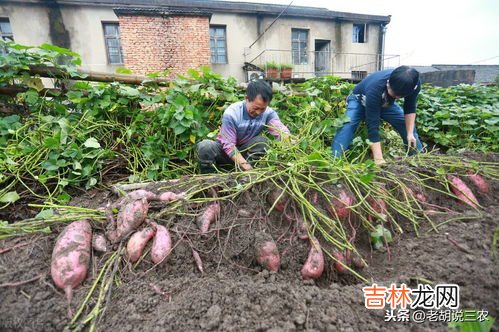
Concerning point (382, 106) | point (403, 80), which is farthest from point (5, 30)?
point (403, 80)

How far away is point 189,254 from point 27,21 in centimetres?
1196

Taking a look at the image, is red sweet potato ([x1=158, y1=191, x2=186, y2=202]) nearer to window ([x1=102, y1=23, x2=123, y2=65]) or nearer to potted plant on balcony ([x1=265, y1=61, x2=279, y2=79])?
potted plant on balcony ([x1=265, y1=61, x2=279, y2=79])

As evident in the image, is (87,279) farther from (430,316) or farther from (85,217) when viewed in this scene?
(430,316)

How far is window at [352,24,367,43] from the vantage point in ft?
39.7

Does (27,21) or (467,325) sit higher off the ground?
(27,21)

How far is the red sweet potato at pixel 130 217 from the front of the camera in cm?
111

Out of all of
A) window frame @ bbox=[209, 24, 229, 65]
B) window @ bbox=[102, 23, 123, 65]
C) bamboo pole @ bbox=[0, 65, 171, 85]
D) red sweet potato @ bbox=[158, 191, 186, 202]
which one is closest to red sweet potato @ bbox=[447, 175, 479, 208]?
red sweet potato @ bbox=[158, 191, 186, 202]

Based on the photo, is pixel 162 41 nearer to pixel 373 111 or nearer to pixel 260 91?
pixel 260 91

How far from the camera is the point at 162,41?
735 cm

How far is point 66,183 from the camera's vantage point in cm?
190

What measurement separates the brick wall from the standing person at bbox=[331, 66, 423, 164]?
6386 millimetres

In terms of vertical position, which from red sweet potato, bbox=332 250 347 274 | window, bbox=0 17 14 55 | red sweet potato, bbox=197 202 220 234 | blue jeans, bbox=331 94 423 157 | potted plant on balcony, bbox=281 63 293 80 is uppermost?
window, bbox=0 17 14 55

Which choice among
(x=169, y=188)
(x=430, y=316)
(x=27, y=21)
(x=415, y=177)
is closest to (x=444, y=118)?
(x=415, y=177)

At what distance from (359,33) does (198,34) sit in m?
8.84
